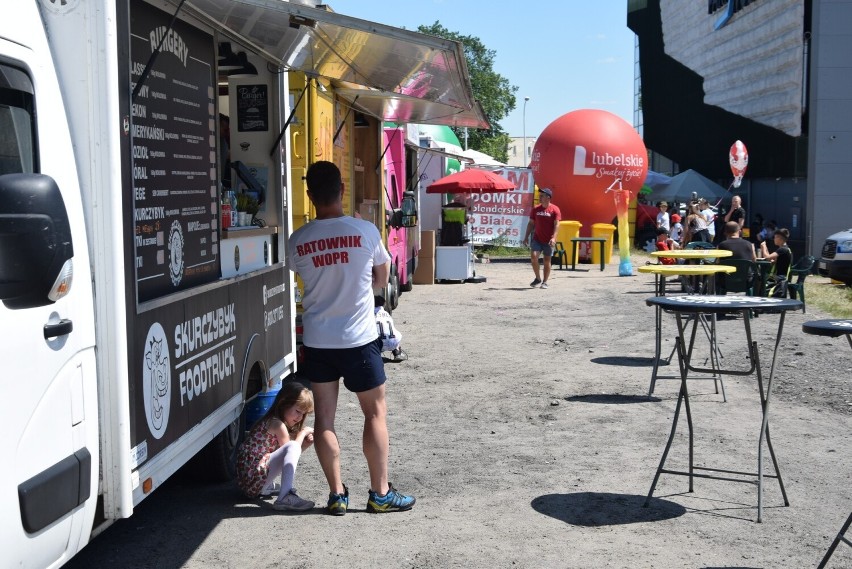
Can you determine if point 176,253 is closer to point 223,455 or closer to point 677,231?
point 223,455

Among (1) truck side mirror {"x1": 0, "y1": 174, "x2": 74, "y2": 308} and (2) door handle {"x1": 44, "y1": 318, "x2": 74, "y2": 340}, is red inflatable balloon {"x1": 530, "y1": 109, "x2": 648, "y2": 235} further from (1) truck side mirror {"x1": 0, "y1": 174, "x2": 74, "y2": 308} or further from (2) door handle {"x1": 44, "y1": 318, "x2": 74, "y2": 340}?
(1) truck side mirror {"x1": 0, "y1": 174, "x2": 74, "y2": 308}

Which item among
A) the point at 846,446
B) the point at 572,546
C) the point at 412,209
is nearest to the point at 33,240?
the point at 572,546

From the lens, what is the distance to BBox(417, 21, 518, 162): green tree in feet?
288

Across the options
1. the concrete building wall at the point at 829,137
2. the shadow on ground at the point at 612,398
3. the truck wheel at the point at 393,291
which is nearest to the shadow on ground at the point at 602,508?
the shadow on ground at the point at 612,398

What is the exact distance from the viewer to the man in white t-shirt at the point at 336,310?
5.55 m

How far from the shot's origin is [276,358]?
7098 mm

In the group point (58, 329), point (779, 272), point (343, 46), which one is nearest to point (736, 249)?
point (779, 272)

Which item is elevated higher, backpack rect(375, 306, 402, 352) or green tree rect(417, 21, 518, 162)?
green tree rect(417, 21, 518, 162)

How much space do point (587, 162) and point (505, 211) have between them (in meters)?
3.69

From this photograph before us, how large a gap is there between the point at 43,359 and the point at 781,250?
13654 millimetres

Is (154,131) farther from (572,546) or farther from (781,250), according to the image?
(781,250)

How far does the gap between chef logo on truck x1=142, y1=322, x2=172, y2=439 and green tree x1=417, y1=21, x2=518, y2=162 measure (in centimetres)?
8284

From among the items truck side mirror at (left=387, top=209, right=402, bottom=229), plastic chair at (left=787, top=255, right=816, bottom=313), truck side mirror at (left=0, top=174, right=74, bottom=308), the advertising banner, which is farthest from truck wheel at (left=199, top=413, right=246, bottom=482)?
the advertising banner

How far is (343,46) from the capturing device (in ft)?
21.1
